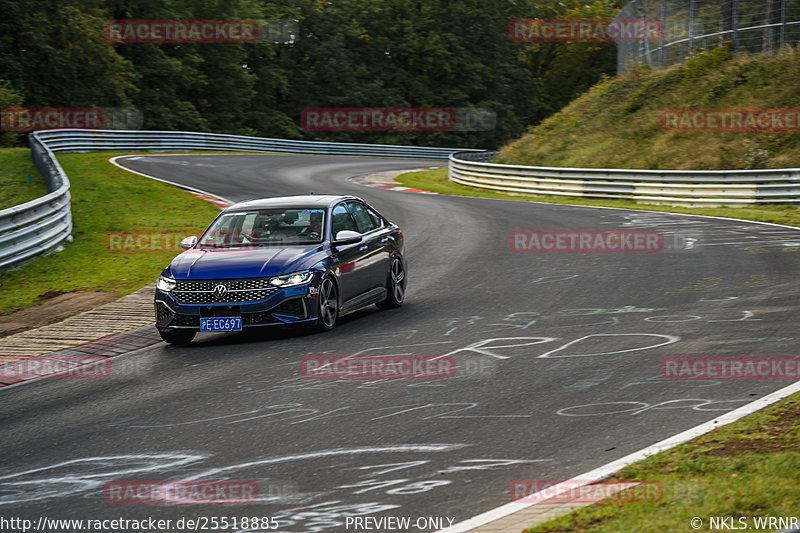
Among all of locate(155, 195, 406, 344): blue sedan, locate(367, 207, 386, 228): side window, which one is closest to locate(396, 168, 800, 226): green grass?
locate(367, 207, 386, 228): side window

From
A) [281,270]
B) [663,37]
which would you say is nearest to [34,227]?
[281,270]

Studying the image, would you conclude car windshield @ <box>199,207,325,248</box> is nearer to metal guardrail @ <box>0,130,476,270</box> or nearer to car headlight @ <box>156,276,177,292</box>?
car headlight @ <box>156,276,177,292</box>

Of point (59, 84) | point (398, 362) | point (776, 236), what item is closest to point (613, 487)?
point (398, 362)

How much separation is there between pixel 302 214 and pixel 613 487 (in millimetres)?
7332

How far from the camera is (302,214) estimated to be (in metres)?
12.0

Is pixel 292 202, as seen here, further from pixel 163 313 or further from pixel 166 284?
pixel 163 313

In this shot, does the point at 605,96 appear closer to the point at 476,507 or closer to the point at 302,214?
the point at 302,214

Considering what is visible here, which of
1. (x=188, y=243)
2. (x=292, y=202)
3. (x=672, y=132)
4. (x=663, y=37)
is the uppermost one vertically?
(x=663, y=37)

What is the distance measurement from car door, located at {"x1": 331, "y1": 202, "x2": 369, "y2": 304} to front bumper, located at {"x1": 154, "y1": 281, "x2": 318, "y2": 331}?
81 cm

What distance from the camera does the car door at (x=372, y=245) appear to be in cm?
1213

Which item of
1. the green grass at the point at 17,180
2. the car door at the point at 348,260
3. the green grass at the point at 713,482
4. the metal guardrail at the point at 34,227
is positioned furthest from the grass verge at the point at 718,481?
the green grass at the point at 17,180

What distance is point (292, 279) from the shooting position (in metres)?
10.7

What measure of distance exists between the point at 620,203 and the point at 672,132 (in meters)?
7.18

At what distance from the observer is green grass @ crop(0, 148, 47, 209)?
24.2 metres
